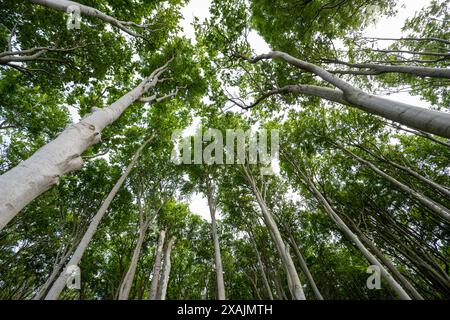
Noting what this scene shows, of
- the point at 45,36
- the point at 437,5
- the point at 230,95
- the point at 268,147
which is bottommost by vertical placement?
the point at 230,95

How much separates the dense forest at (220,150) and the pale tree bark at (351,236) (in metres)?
0.07

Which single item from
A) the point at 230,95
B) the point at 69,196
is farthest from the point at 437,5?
the point at 69,196

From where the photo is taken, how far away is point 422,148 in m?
11.2

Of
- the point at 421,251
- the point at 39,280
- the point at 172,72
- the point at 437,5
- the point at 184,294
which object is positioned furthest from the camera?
the point at 184,294

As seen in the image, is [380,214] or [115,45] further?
[380,214]

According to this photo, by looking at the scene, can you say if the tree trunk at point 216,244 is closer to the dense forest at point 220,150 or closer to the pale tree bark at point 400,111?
the dense forest at point 220,150

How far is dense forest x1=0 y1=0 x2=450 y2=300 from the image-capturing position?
5.64 metres

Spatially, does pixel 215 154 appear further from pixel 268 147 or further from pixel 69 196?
pixel 69 196

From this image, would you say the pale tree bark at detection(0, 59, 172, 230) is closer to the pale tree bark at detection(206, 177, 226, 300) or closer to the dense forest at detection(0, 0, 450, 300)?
the dense forest at detection(0, 0, 450, 300)

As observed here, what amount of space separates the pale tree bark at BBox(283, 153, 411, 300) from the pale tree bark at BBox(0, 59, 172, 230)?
30.0 feet

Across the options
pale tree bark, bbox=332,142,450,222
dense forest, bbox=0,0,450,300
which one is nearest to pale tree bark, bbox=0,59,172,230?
dense forest, bbox=0,0,450,300

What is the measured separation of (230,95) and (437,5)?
7.22 m

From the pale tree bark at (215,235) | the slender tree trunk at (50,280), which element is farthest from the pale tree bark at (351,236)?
the slender tree trunk at (50,280)

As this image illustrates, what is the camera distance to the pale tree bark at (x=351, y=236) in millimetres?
6545
